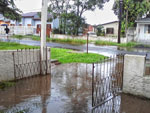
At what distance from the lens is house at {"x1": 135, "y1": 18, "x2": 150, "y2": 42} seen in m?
25.0

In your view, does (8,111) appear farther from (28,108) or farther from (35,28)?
(35,28)

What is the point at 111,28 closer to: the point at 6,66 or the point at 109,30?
the point at 109,30

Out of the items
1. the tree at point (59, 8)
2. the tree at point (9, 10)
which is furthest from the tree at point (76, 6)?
the tree at point (9, 10)

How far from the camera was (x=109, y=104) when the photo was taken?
16.8ft

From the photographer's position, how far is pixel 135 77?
5680 mm

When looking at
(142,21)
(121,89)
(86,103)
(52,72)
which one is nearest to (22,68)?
(52,72)

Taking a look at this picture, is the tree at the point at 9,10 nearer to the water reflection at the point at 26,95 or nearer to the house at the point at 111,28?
the water reflection at the point at 26,95

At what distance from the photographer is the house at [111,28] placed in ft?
110

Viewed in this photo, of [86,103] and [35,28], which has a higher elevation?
[35,28]

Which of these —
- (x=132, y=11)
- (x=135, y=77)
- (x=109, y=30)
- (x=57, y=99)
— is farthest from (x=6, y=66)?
(x=109, y=30)

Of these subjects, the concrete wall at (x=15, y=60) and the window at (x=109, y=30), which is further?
the window at (x=109, y=30)

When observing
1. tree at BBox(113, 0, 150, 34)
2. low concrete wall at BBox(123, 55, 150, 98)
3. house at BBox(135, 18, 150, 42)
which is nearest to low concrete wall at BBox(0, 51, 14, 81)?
low concrete wall at BBox(123, 55, 150, 98)

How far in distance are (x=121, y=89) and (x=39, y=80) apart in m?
3.24

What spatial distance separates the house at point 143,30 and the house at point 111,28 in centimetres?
746
